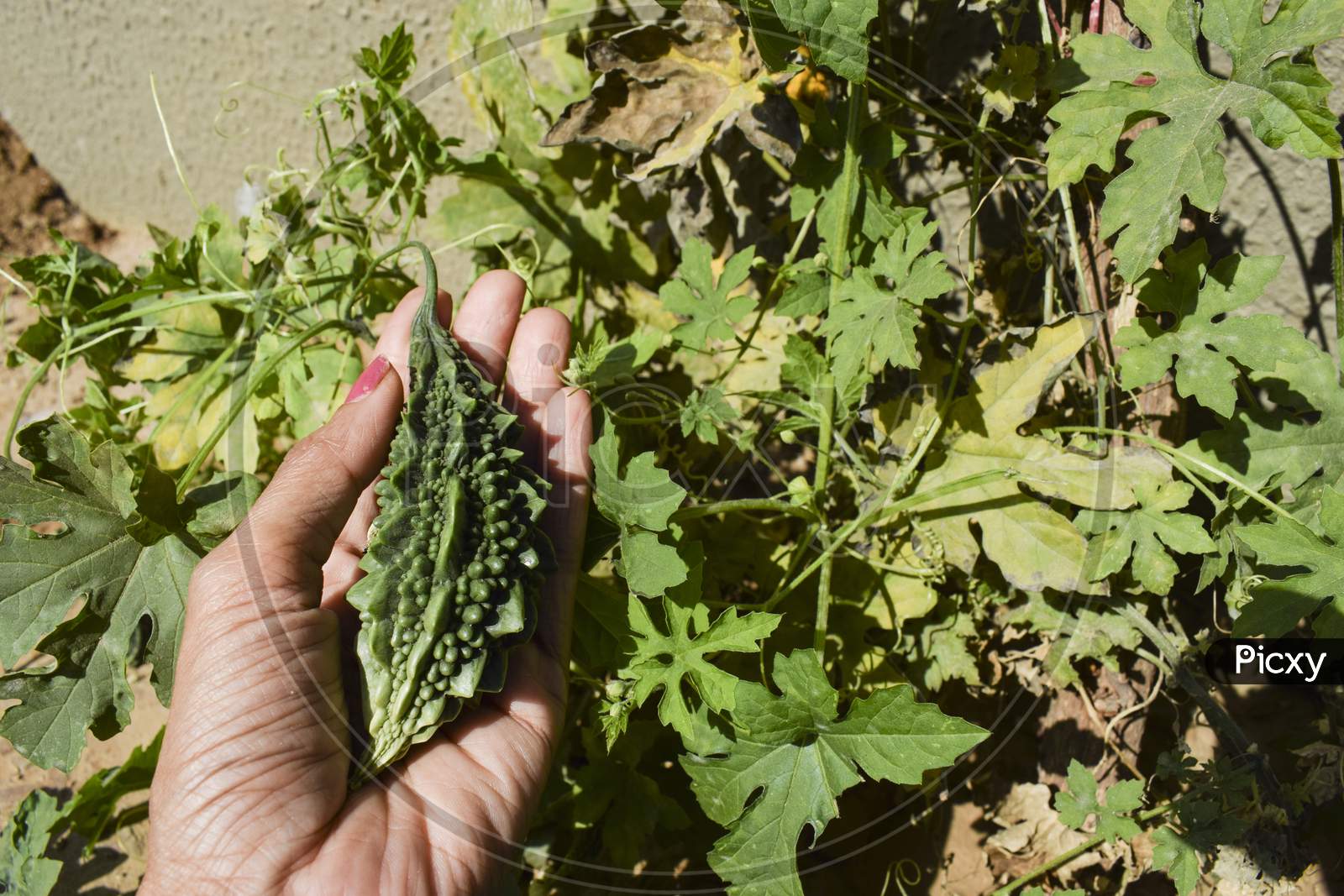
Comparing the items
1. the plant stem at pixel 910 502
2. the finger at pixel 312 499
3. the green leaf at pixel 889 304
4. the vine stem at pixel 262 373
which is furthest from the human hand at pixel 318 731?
the green leaf at pixel 889 304

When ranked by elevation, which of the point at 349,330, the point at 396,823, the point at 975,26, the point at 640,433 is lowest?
the point at 396,823

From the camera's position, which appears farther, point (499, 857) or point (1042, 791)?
point (1042, 791)

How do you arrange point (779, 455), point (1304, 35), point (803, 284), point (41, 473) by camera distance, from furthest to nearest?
1. point (779, 455)
2. point (803, 284)
3. point (41, 473)
4. point (1304, 35)

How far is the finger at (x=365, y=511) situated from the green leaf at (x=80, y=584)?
0.30 metres

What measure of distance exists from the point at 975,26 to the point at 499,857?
2.43 metres

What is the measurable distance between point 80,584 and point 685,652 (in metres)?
1.32

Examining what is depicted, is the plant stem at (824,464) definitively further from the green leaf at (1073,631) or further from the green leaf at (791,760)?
the green leaf at (1073,631)

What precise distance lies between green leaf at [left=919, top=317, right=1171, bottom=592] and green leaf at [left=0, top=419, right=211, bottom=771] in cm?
178

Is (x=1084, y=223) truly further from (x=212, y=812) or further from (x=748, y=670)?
(x=212, y=812)

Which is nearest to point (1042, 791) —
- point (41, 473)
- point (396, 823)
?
point (396, 823)

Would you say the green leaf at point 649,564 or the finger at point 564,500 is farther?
the finger at point 564,500

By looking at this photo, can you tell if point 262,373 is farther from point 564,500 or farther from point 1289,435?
point 1289,435

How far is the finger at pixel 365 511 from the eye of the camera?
2.16 metres

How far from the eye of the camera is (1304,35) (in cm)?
171
